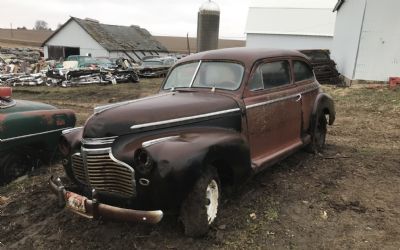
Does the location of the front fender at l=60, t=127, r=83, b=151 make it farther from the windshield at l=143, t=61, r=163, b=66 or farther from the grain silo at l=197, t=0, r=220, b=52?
the windshield at l=143, t=61, r=163, b=66

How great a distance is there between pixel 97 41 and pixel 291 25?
17695 mm

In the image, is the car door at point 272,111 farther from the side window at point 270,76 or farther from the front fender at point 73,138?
the front fender at point 73,138

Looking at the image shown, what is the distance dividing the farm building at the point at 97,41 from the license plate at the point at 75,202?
35500 mm

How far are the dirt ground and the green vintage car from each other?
0.80 feet

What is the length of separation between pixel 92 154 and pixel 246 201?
2119mm

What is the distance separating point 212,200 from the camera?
14.7ft

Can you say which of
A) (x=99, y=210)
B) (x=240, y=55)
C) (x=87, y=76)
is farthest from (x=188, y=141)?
(x=87, y=76)

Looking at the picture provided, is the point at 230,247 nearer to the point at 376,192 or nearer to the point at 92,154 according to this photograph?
the point at 92,154

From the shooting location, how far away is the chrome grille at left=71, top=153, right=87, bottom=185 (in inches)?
177

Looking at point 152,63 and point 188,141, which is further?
point 152,63

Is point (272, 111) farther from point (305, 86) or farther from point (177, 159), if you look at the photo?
point (177, 159)

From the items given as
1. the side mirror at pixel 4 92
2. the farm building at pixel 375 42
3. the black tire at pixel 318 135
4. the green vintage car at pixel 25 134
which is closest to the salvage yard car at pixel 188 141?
the black tire at pixel 318 135

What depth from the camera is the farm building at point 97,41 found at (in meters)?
39.5

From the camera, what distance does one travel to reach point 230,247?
4199 millimetres
